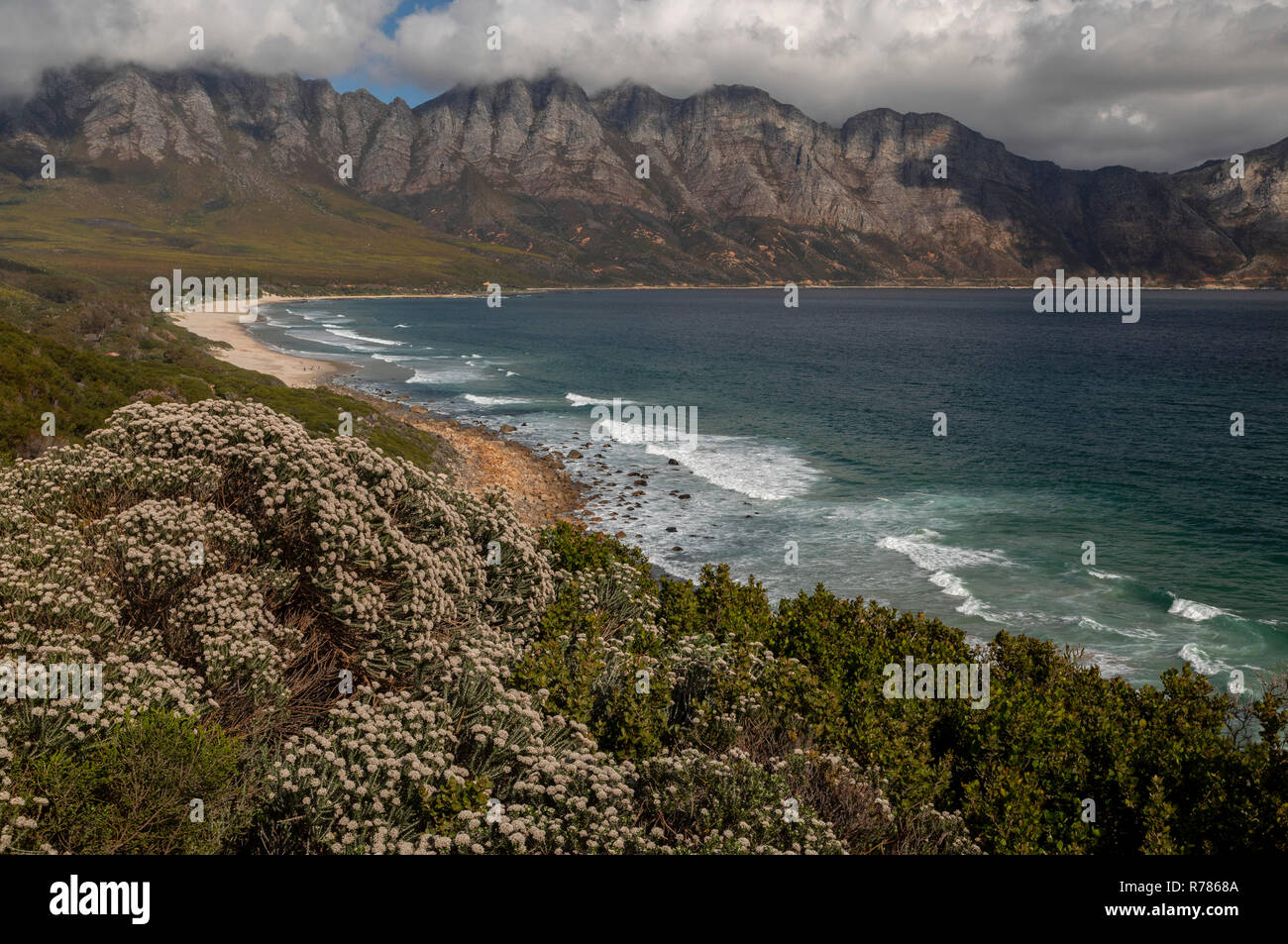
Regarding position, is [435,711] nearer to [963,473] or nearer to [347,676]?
[347,676]

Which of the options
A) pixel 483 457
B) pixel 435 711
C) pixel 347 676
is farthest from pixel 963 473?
pixel 435 711

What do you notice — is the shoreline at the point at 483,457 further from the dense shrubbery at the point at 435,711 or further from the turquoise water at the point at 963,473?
the dense shrubbery at the point at 435,711

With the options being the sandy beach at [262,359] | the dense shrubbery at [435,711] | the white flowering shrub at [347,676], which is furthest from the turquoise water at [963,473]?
the white flowering shrub at [347,676]

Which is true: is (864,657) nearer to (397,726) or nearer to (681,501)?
(397,726)

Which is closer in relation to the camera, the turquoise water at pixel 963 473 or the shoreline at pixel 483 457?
the turquoise water at pixel 963 473

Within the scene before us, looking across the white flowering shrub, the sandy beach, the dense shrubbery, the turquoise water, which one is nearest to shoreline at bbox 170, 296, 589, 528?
the sandy beach

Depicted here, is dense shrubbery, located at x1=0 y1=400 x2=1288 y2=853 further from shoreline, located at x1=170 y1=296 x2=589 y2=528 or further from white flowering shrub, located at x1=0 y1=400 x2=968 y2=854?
shoreline, located at x1=170 y1=296 x2=589 y2=528
